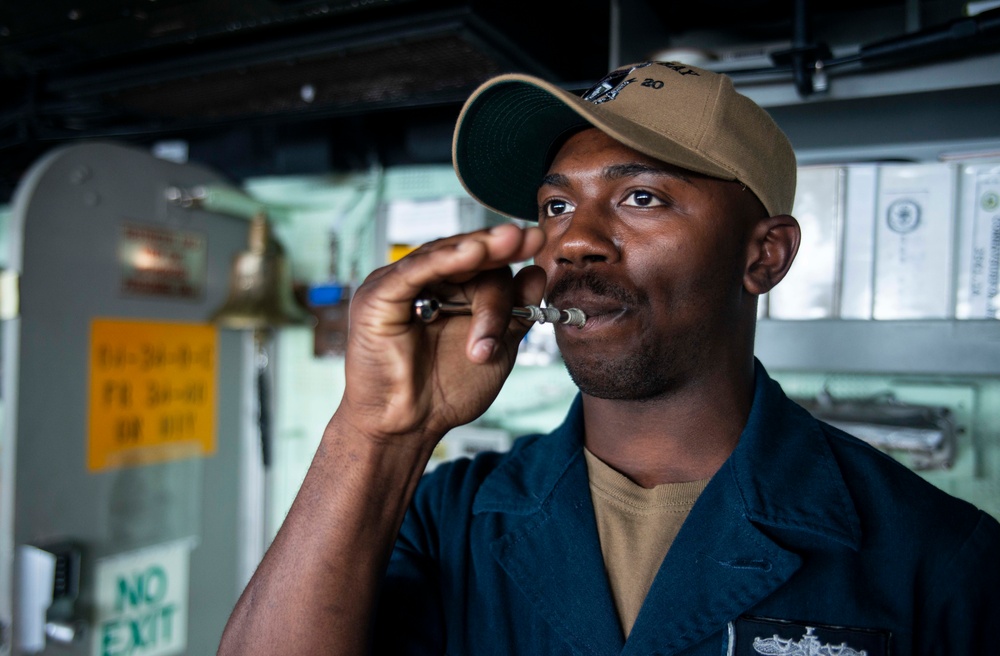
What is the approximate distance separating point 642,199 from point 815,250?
544 mm

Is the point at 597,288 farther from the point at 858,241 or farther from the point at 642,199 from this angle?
the point at 858,241

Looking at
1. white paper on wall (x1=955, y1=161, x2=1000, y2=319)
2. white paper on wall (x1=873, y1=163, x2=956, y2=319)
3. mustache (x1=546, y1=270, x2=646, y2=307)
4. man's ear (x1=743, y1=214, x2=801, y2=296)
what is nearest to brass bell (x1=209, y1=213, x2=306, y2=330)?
mustache (x1=546, y1=270, x2=646, y2=307)

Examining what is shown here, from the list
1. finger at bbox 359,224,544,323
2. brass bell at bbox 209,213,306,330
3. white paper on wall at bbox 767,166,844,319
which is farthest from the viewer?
brass bell at bbox 209,213,306,330

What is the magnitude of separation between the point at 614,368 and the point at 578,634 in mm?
336

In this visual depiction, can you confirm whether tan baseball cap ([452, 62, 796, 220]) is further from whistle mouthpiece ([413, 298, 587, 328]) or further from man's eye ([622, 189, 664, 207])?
whistle mouthpiece ([413, 298, 587, 328])

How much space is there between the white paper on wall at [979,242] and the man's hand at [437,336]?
94 cm

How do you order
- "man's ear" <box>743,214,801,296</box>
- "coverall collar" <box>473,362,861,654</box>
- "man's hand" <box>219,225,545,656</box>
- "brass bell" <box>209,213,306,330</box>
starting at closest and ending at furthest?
1. "man's hand" <box>219,225,545,656</box>
2. "coverall collar" <box>473,362,861,654</box>
3. "man's ear" <box>743,214,801,296</box>
4. "brass bell" <box>209,213,306,330</box>

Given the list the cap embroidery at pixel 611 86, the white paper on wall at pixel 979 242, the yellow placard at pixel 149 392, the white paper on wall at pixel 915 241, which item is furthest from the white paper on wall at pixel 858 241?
the yellow placard at pixel 149 392

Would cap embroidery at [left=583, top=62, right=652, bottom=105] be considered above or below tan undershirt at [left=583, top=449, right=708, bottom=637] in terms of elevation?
above

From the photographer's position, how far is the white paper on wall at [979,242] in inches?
53.0

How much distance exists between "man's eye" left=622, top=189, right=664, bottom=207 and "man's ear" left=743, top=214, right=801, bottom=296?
17cm

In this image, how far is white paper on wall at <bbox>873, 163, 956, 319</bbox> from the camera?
1366mm

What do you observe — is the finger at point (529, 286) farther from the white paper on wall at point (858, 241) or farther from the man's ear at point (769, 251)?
the white paper on wall at point (858, 241)

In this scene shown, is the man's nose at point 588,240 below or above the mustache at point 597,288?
above
